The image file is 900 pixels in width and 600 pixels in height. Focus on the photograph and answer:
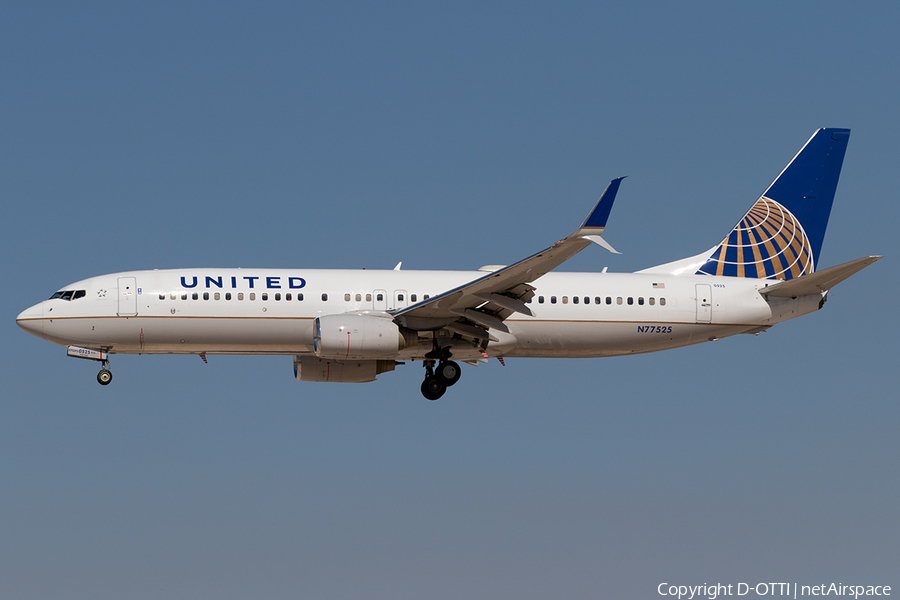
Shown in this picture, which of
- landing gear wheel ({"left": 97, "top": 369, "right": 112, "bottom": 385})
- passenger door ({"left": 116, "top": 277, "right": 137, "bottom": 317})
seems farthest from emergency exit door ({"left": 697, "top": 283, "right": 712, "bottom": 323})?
landing gear wheel ({"left": 97, "top": 369, "right": 112, "bottom": 385})

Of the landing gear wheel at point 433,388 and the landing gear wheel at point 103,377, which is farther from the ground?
the landing gear wheel at point 103,377

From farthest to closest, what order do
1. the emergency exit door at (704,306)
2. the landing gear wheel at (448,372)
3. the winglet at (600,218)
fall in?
the emergency exit door at (704,306)
the landing gear wheel at (448,372)
the winglet at (600,218)

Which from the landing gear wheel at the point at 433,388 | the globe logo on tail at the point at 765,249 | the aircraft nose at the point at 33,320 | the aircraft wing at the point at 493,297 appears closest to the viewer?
the aircraft wing at the point at 493,297

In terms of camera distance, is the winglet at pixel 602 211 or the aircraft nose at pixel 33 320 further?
the aircraft nose at pixel 33 320

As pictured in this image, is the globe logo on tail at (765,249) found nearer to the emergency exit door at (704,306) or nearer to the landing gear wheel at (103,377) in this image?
the emergency exit door at (704,306)

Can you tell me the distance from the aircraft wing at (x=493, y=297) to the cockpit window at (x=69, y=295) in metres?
9.82

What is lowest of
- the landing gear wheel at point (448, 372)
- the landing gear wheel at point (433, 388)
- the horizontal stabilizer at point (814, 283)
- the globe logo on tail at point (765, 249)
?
the landing gear wheel at point (433, 388)

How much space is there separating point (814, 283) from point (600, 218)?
10.6 metres

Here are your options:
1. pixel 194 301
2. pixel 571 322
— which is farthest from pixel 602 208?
pixel 194 301

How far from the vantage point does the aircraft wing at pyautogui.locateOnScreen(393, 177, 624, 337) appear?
30531 millimetres

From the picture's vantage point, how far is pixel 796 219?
41.8m

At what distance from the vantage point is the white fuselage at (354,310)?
34.8 metres

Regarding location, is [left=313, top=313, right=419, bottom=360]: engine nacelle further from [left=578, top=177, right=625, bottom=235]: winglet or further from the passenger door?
[left=578, top=177, right=625, bottom=235]: winglet

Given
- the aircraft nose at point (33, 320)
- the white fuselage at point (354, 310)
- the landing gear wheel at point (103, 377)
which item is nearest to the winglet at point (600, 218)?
the white fuselage at point (354, 310)
